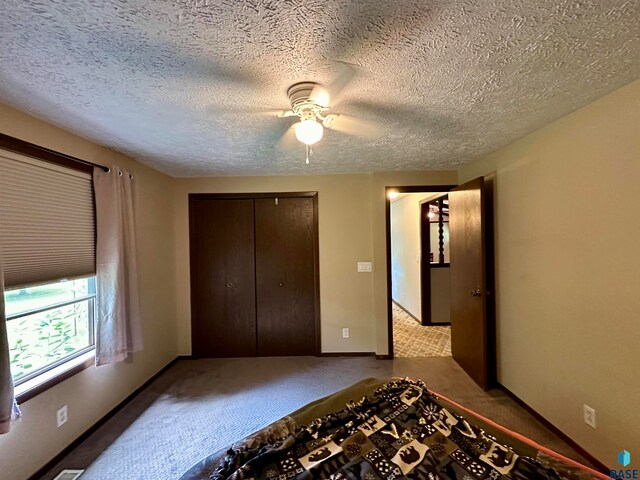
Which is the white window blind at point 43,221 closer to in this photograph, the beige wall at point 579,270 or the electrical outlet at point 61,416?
the electrical outlet at point 61,416

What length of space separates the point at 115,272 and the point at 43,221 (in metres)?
0.60

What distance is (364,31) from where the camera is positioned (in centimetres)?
109

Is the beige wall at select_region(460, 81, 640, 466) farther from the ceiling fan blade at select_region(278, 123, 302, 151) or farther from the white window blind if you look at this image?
the white window blind

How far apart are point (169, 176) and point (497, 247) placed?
370 cm

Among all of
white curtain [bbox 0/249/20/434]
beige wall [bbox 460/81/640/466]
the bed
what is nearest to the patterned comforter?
the bed

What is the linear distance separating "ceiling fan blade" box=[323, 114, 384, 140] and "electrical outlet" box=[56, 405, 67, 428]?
262 centimetres

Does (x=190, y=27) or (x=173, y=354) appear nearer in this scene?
(x=190, y=27)

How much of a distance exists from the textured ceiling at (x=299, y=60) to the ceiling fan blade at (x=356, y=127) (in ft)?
0.26

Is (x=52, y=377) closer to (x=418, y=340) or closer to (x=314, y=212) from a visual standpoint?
(x=314, y=212)

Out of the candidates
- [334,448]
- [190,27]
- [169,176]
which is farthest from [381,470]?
[169,176]

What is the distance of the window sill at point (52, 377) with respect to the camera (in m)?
1.68

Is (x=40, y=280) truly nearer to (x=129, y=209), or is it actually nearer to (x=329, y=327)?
(x=129, y=209)

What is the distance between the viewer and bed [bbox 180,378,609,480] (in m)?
1.02

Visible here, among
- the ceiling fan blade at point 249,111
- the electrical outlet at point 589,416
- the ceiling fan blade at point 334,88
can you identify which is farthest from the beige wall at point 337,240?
A: the electrical outlet at point 589,416
